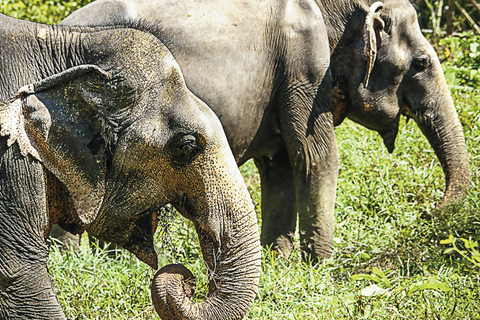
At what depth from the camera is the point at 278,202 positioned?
5668 mm

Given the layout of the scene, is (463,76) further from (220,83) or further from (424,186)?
(220,83)

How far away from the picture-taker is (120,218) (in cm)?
308

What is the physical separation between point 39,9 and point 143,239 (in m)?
6.05

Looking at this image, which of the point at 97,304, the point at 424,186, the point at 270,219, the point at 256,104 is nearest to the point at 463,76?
the point at 424,186

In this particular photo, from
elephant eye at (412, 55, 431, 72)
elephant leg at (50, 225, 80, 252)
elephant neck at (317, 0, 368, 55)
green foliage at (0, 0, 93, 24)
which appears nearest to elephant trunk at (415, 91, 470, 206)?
elephant eye at (412, 55, 431, 72)

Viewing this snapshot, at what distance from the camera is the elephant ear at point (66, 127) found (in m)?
2.86

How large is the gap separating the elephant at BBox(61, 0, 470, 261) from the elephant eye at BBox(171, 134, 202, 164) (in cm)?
145

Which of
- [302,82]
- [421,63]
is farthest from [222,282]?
[421,63]

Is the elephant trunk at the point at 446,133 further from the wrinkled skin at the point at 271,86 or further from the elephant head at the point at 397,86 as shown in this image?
the wrinkled skin at the point at 271,86

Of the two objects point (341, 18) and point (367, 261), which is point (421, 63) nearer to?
point (341, 18)

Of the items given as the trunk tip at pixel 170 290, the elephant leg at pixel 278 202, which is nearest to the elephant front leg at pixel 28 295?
the trunk tip at pixel 170 290

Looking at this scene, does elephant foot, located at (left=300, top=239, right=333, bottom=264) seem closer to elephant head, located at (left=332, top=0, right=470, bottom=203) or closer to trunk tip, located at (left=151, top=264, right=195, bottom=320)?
elephant head, located at (left=332, top=0, right=470, bottom=203)

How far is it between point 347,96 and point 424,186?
1.24 m

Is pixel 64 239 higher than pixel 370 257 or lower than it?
higher
